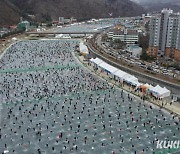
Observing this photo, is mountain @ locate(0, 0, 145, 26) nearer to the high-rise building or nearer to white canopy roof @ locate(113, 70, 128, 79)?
the high-rise building

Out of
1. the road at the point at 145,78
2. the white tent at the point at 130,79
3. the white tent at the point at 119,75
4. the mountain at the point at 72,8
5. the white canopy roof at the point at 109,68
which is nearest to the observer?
the road at the point at 145,78

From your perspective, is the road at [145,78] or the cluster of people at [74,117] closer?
the cluster of people at [74,117]

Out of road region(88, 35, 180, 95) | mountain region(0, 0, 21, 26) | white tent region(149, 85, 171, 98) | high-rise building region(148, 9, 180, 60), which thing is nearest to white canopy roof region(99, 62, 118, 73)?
road region(88, 35, 180, 95)

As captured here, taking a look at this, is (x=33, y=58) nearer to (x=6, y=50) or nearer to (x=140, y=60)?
(x=6, y=50)

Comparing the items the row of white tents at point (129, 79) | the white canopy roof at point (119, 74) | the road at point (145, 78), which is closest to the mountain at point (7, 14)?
the road at point (145, 78)

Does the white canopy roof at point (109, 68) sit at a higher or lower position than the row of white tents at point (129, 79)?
higher

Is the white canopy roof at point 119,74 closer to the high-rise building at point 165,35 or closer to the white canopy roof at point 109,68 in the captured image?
the white canopy roof at point 109,68

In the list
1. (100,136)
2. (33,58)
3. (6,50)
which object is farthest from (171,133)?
(6,50)
